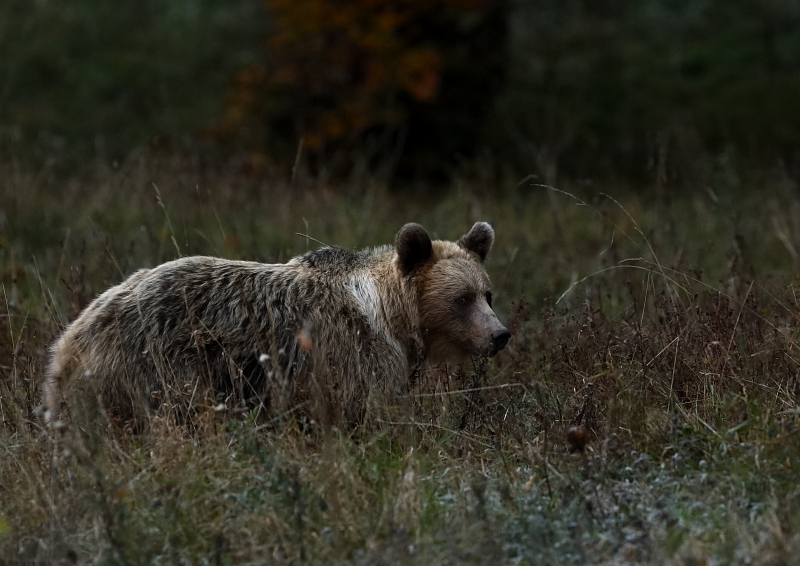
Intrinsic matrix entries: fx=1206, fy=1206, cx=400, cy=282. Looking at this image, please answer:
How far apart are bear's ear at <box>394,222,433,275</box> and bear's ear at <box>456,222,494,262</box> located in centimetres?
37

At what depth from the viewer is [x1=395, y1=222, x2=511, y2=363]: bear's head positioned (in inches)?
277

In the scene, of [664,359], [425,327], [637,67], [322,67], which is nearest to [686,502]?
[664,359]

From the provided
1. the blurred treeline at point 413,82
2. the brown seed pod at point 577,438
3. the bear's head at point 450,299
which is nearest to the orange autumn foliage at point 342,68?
the blurred treeline at point 413,82

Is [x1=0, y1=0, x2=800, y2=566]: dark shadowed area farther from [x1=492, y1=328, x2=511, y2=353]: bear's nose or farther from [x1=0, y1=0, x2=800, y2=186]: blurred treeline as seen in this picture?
[x1=492, y1=328, x2=511, y2=353]: bear's nose

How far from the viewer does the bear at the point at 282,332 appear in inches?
250

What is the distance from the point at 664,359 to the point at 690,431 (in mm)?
801

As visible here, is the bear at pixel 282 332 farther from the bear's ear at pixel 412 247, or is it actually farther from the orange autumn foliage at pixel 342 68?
the orange autumn foliage at pixel 342 68

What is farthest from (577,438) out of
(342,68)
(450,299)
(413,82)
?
(342,68)

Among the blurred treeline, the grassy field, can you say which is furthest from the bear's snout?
the blurred treeline

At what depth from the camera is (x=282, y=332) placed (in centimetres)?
673

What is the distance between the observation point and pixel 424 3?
18.6 metres

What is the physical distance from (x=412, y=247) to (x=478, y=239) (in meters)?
0.61

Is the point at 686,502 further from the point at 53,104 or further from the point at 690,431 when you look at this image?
the point at 53,104

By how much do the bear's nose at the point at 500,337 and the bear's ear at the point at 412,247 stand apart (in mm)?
633
